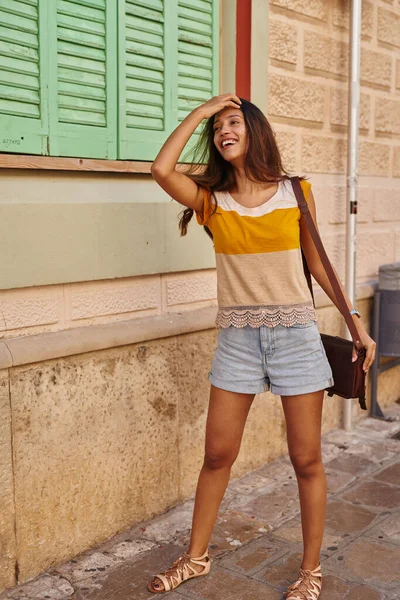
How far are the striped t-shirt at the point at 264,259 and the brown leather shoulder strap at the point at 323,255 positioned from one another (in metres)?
0.03

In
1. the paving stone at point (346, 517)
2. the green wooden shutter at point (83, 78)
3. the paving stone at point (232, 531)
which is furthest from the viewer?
the paving stone at point (346, 517)

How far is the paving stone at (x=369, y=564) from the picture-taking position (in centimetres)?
361

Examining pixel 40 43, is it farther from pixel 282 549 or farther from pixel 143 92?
pixel 282 549

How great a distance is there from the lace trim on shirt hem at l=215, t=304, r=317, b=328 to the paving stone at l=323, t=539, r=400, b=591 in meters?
1.23

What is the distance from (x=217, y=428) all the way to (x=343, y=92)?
3191 mm

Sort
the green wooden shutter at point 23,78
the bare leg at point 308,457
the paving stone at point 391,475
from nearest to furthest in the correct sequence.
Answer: the bare leg at point 308,457 → the green wooden shutter at point 23,78 → the paving stone at point 391,475

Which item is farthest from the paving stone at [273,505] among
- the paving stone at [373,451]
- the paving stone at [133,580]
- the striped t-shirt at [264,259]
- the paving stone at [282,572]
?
the striped t-shirt at [264,259]

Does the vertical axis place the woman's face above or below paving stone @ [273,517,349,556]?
above

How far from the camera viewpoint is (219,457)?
3377mm

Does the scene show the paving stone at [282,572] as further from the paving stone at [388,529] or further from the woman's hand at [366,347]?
the woman's hand at [366,347]

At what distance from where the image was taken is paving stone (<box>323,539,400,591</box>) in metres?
3.61

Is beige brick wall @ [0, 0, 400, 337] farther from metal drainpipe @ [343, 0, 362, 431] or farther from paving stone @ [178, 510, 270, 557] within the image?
paving stone @ [178, 510, 270, 557]

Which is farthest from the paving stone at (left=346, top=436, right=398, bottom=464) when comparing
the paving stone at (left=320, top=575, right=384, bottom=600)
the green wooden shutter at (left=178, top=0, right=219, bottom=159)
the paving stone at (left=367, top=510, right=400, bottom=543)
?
the green wooden shutter at (left=178, top=0, right=219, bottom=159)

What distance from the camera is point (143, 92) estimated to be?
165 inches
